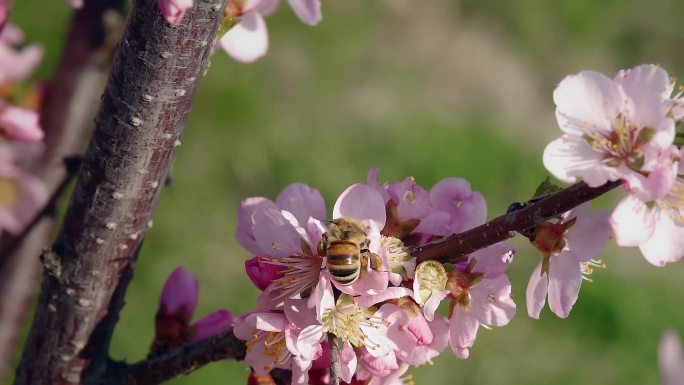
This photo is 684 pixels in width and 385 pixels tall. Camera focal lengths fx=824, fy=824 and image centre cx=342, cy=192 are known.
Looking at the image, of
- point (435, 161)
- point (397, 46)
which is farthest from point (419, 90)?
point (435, 161)

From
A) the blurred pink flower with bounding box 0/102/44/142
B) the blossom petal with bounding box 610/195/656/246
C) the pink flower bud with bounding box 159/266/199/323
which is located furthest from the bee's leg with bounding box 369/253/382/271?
the blurred pink flower with bounding box 0/102/44/142

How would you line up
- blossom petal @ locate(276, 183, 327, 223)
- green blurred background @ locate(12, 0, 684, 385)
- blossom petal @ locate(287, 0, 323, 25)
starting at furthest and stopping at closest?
green blurred background @ locate(12, 0, 684, 385) < blossom petal @ locate(287, 0, 323, 25) < blossom petal @ locate(276, 183, 327, 223)

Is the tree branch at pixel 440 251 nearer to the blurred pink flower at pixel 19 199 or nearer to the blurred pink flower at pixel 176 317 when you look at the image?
the blurred pink flower at pixel 176 317

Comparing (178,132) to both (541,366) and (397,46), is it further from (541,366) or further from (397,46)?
(397,46)

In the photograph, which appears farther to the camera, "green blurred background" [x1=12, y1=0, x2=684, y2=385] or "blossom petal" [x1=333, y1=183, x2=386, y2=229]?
"green blurred background" [x1=12, y1=0, x2=684, y2=385]

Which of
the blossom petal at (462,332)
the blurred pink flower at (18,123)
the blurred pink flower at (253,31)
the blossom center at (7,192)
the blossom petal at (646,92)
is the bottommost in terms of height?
the blossom petal at (462,332)

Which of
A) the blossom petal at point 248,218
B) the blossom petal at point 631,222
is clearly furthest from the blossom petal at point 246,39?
the blossom petal at point 631,222

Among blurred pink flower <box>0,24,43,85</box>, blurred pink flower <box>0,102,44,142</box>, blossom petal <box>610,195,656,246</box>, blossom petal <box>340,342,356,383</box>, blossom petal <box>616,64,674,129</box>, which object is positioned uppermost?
blurred pink flower <box>0,24,43,85</box>

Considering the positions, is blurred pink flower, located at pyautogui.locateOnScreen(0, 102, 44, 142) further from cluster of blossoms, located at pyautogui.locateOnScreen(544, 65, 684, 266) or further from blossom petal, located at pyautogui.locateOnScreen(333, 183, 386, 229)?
cluster of blossoms, located at pyautogui.locateOnScreen(544, 65, 684, 266)
